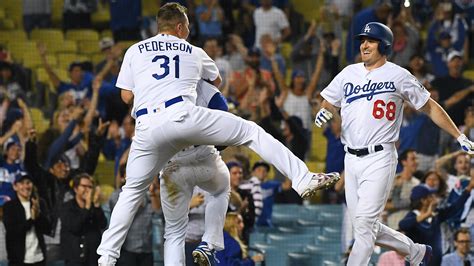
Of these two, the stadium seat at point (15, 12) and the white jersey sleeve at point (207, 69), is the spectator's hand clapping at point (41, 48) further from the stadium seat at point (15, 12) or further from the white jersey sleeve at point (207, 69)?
the white jersey sleeve at point (207, 69)

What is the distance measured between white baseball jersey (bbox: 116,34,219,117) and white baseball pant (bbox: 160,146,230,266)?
502 millimetres

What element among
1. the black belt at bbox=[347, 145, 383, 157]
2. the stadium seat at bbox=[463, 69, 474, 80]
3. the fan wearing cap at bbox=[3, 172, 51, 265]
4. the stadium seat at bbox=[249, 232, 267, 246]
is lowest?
the stadium seat at bbox=[249, 232, 267, 246]

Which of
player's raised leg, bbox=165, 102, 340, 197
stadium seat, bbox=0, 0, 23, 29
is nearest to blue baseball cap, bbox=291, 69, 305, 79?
stadium seat, bbox=0, 0, 23, 29

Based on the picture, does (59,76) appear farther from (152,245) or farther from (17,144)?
(152,245)

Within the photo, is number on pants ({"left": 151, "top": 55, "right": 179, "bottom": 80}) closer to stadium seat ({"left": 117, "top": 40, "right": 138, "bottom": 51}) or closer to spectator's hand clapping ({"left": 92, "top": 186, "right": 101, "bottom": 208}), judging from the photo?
spectator's hand clapping ({"left": 92, "top": 186, "right": 101, "bottom": 208})

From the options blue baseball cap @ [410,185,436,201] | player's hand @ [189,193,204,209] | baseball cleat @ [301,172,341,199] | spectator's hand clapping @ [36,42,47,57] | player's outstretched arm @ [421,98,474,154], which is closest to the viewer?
baseball cleat @ [301,172,341,199]

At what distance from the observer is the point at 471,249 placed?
11.1 metres

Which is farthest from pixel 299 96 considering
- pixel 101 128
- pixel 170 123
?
pixel 170 123

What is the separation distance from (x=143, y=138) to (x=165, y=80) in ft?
1.25

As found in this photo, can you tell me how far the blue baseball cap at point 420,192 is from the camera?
11.5 metres

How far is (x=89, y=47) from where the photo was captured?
15.1 meters

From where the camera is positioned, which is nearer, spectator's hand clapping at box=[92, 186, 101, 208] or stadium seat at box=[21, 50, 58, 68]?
spectator's hand clapping at box=[92, 186, 101, 208]

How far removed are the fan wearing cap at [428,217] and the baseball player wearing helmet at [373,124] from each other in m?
2.22

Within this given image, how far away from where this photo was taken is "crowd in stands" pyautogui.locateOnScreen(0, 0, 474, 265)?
11070 mm
